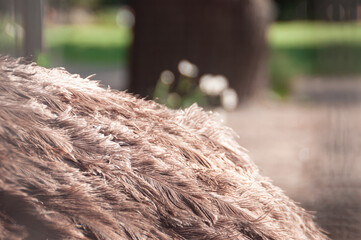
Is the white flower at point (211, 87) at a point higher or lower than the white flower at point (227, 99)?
higher

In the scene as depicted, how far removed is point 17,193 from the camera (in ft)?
5.49

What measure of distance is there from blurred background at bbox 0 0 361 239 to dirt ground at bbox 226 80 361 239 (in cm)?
1

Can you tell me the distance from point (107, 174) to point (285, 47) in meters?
21.6

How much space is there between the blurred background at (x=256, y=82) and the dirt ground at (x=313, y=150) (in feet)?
0.04

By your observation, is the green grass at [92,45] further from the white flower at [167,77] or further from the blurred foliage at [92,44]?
the white flower at [167,77]

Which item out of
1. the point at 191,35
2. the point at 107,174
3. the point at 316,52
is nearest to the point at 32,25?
the point at 107,174

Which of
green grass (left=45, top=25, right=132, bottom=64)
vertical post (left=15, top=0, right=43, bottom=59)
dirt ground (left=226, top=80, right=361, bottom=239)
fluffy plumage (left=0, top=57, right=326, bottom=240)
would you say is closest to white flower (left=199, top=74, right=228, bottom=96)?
dirt ground (left=226, top=80, right=361, bottom=239)

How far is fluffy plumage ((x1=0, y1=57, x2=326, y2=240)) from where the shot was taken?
5.57ft

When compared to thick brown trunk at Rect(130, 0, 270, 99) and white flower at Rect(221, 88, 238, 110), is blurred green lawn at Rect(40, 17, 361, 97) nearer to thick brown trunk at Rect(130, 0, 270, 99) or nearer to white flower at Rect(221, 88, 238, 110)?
thick brown trunk at Rect(130, 0, 270, 99)

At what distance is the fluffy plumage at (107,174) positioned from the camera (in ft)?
5.57

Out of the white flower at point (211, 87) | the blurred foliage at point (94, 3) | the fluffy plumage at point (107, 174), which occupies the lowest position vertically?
the white flower at point (211, 87)

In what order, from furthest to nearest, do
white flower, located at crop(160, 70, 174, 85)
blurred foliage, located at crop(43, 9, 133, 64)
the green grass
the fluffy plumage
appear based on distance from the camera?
1. the green grass
2. blurred foliage, located at crop(43, 9, 133, 64)
3. white flower, located at crop(160, 70, 174, 85)
4. the fluffy plumage

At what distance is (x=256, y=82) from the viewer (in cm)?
861

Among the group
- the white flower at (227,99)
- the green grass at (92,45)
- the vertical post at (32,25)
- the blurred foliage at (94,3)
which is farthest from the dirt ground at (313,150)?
the blurred foliage at (94,3)
